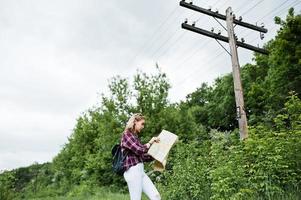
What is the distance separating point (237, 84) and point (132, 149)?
770cm

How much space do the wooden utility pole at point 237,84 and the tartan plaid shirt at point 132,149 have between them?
6.54 m

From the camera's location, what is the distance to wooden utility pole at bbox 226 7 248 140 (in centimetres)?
1323

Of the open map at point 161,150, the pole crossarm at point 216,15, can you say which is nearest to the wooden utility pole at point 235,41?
the pole crossarm at point 216,15

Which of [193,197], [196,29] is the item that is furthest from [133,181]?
[196,29]

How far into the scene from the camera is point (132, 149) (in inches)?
251

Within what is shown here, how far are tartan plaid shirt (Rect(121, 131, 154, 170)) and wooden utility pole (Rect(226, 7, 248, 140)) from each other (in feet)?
21.5

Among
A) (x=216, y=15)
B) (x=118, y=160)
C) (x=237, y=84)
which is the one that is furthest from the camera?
(x=216, y=15)

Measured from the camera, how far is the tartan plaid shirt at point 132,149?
638cm

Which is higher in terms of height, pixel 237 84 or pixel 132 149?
pixel 237 84

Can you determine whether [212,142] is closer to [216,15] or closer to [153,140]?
[153,140]

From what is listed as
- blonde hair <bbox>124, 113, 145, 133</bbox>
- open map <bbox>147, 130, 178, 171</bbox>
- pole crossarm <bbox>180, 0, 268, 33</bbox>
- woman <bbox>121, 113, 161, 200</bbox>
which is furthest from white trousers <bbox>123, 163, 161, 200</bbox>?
pole crossarm <bbox>180, 0, 268, 33</bbox>

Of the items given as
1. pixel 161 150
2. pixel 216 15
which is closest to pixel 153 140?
pixel 161 150

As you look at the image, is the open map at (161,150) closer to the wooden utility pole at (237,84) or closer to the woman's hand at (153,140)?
the woman's hand at (153,140)

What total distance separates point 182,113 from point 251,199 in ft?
49.4
